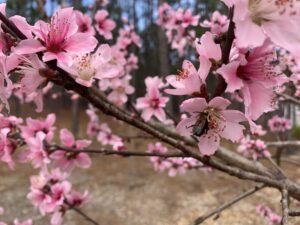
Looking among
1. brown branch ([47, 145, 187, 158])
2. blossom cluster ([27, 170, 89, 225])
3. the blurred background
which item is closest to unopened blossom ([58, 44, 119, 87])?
brown branch ([47, 145, 187, 158])

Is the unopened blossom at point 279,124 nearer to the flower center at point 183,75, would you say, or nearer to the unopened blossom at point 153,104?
the unopened blossom at point 153,104

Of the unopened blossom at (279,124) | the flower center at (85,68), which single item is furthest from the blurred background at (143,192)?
the flower center at (85,68)

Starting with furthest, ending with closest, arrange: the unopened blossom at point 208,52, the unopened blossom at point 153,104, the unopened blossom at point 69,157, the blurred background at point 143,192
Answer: the blurred background at point 143,192
the unopened blossom at point 153,104
the unopened blossom at point 69,157
the unopened blossom at point 208,52

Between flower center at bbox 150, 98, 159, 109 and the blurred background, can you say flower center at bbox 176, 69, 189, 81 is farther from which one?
the blurred background

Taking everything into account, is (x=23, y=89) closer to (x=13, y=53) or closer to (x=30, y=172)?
(x=13, y=53)

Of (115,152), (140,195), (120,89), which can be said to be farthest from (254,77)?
(140,195)

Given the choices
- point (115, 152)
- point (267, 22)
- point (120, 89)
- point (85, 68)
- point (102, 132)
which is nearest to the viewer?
point (267, 22)

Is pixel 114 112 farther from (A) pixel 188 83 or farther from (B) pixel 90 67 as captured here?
(A) pixel 188 83
